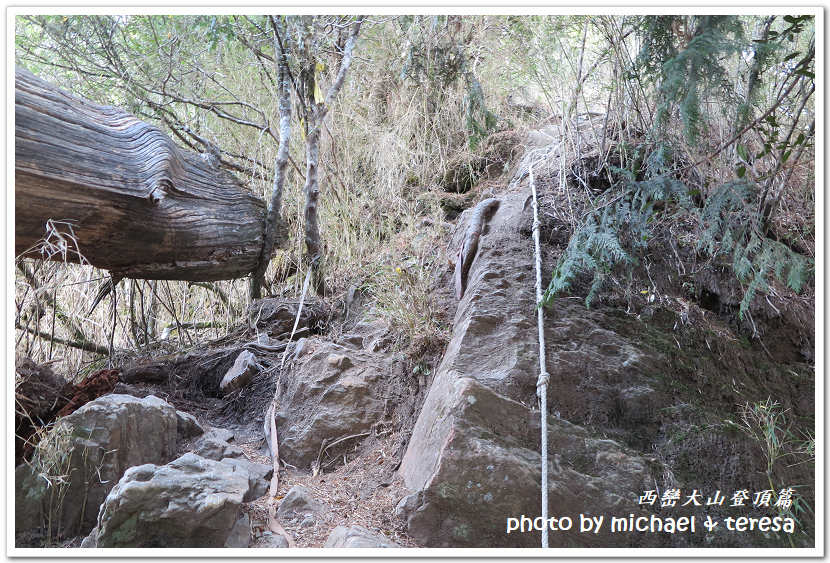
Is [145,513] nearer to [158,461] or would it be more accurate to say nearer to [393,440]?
[158,461]

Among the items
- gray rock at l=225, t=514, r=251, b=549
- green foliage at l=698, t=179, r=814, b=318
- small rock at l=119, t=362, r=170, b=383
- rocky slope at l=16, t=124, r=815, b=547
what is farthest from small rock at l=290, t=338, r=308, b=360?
green foliage at l=698, t=179, r=814, b=318

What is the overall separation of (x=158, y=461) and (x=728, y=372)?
217 cm

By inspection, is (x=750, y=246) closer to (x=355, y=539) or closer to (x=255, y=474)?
(x=355, y=539)

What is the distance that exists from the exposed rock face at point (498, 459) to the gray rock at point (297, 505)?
338 mm

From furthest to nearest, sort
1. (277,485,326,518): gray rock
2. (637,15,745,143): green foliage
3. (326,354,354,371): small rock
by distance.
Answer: (326,354,354,371): small rock → (277,485,326,518): gray rock → (637,15,745,143): green foliage

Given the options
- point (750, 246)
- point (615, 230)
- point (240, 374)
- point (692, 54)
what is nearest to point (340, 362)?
point (240, 374)

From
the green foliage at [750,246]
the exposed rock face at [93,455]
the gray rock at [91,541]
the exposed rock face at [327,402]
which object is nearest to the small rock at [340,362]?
the exposed rock face at [327,402]

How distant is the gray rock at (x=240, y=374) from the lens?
2818 millimetres

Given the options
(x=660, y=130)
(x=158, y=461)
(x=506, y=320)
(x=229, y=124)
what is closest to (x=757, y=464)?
(x=506, y=320)

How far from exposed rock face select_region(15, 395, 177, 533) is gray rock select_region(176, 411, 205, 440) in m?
0.19

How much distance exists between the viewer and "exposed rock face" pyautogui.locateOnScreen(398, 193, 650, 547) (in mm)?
1673

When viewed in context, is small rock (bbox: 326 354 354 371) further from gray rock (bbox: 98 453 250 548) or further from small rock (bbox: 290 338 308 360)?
gray rock (bbox: 98 453 250 548)

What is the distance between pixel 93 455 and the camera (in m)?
1.84

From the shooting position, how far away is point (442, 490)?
5.61ft
